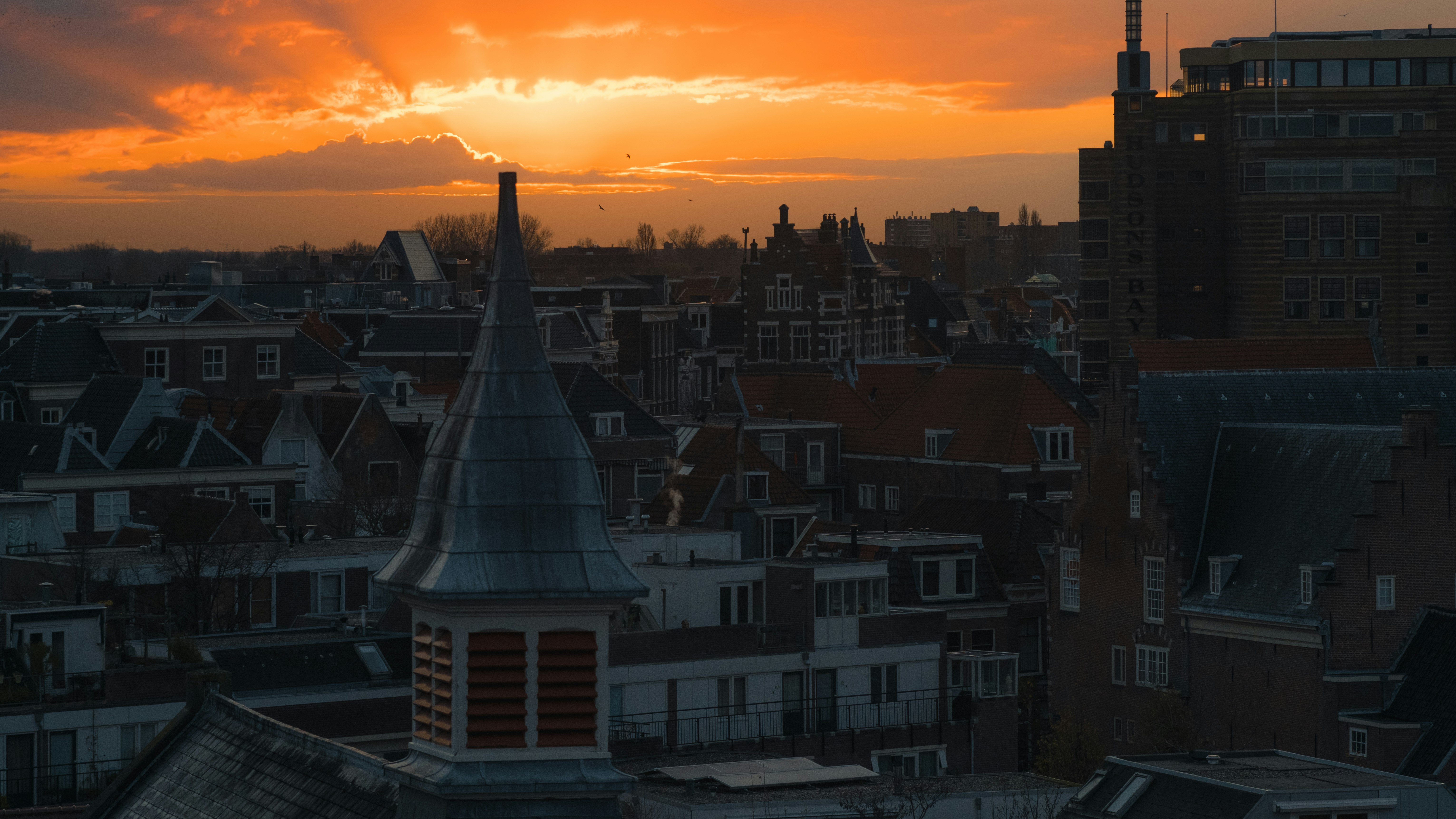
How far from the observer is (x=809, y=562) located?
2110 inches

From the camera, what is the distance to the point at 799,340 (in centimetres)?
13188

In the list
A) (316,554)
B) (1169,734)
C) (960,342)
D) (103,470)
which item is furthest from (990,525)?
(960,342)

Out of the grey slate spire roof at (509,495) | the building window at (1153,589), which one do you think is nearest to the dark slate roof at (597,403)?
the building window at (1153,589)

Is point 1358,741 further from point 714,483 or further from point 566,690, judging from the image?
point 566,690

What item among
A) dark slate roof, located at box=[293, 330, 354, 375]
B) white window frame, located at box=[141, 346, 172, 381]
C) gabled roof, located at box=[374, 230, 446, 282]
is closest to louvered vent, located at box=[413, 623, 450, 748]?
white window frame, located at box=[141, 346, 172, 381]

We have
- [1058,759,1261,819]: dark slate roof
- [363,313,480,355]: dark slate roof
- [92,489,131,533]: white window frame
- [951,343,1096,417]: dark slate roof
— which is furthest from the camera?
[363,313,480,355]: dark slate roof

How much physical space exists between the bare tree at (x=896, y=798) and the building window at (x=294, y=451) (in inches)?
1535

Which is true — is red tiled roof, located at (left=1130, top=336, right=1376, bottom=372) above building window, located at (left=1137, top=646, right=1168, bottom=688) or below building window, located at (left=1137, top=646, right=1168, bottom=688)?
above

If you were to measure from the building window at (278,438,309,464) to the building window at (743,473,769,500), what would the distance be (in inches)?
577

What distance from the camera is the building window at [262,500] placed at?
73562 millimetres

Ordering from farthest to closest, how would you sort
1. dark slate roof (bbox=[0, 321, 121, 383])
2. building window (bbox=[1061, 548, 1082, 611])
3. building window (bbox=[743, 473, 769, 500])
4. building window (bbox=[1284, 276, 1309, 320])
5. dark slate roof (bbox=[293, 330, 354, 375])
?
1. building window (bbox=[1284, 276, 1309, 320])
2. dark slate roof (bbox=[293, 330, 354, 375])
3. dark slate roof (bbox=[0, 321, 121, 383])
4. building window (bbox=[743, 473, 769, 500])
5. building window (bbox=[1061, 548, 1082, 611])

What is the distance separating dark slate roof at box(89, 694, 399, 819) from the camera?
23328 millimetres

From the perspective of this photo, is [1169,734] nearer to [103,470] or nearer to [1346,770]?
[1346,770]

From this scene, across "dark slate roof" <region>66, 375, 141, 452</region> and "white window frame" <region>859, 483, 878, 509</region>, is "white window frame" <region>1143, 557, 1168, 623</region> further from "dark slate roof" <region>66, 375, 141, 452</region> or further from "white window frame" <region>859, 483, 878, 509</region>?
"dark slate roof" <region>66, 375, 141, 452</region>
